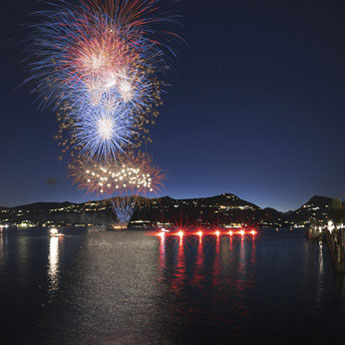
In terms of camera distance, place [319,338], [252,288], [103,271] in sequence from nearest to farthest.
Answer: [319,338], [252,288], [103,271]

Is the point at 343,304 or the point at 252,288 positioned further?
the point at 252,288

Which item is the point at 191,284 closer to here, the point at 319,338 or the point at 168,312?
the point at 168,312

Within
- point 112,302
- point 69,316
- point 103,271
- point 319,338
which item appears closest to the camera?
point 319,338

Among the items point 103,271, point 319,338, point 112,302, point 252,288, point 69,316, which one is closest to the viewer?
point 319,338

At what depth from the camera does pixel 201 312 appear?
15.6m

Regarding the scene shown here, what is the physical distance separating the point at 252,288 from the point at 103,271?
11.3 metres

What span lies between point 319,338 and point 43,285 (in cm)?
1569

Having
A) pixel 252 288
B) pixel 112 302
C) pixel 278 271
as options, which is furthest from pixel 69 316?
pixel 278 271

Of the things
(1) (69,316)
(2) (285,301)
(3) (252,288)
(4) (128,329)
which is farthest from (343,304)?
(1) (69,316)

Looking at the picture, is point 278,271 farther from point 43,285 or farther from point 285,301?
point 43,285

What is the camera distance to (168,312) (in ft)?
50.7

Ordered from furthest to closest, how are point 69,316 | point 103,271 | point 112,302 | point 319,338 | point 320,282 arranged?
point 103,271 → point 320,282 → point 112,302 → point 69,316 → point 319,338

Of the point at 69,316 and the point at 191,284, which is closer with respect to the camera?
the point at 69,316

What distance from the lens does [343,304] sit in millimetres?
17234
